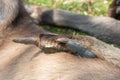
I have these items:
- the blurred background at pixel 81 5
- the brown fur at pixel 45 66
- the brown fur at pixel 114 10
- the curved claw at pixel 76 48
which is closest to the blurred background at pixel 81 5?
the blurred background at pixel 81 5

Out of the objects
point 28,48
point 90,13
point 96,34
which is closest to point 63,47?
point 28,48

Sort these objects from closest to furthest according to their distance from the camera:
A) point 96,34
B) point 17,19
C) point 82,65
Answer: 1. point 82,65
2. point 17,19
3. point 96,34

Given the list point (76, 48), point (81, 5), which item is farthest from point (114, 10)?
point (76, 48)

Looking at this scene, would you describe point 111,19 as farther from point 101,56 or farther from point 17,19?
point 101,56

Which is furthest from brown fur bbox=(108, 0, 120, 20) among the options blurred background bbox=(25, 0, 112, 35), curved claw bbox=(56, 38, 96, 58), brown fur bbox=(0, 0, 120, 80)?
curved claw bbox=(56, 38, 96, 58)

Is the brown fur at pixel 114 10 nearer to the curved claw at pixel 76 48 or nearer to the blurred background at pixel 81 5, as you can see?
the blurred background at pixel 81 5

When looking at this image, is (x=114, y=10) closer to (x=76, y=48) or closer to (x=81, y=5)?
(x=81, y=5)
